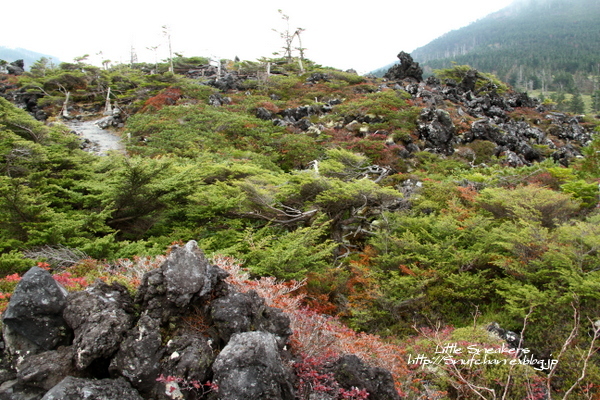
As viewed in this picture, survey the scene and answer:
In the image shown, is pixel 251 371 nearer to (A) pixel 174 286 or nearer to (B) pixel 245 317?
(B) pixel 245 317

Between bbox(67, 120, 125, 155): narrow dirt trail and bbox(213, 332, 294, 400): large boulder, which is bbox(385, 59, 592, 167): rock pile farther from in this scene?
bbox(67, 120, 125, 155): narrow dirt trail

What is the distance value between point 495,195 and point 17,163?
43.5 feet

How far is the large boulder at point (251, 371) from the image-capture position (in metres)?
2.64

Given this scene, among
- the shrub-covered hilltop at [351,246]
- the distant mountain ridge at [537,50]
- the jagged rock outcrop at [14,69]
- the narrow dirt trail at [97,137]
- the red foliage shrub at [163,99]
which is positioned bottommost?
the shrub-covered hilltop at [351,246]

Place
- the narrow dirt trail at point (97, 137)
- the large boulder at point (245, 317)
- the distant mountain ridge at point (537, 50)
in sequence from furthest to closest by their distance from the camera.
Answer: the distant mountain ridge at point (537, 50) → the narrow dirt trail at point (97, 137) → the large boulder at point (245, 317)

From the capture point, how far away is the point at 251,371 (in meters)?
2.71

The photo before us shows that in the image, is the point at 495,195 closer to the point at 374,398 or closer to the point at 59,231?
the point at 374,398

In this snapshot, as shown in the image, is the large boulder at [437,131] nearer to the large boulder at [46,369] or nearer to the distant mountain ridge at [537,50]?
the large boulder at [46,369]

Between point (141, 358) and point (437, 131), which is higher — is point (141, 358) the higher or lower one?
the lower one

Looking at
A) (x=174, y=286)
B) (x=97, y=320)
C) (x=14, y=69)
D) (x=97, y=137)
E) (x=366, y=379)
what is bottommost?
(x=366, y=379)

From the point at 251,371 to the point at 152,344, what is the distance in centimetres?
102

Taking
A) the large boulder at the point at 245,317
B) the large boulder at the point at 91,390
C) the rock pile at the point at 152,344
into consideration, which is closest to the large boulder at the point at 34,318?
the rock pile at the point at 152,344

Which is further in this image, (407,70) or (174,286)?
(407,70)

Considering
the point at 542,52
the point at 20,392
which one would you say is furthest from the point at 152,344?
the point at 542,52
